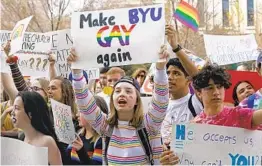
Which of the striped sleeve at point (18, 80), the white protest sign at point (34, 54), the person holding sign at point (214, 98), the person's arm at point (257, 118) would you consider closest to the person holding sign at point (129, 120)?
the person holding sign at point (214, 98)

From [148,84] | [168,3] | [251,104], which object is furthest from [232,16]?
[251,104]

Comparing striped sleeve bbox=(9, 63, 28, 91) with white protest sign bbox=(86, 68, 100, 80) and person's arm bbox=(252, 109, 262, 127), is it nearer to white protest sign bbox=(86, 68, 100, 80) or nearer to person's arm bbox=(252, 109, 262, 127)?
white protest sign bbox=(86, 68, 100, 80)

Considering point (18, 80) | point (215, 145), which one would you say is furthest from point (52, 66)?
point (215, 145)

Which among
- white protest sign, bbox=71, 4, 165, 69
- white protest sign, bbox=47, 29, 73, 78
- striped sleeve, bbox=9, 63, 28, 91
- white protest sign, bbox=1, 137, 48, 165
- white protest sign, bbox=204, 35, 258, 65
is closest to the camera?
white protest sign, bbox=1, 137, 48, 165

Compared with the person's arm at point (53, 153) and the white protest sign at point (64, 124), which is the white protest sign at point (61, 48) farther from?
the person's arm at point (53, 153)

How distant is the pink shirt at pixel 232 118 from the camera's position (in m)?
3.16

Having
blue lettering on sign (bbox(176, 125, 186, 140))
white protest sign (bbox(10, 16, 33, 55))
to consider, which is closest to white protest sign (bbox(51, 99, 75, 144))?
blue lettering on sign (bbox(176, 125, 186, 140))

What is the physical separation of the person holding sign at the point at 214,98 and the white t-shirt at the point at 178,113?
0.89 feet

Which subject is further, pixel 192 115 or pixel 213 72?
pixel 192 115

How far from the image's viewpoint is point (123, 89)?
3.63 m

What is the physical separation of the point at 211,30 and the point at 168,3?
587 centimetres

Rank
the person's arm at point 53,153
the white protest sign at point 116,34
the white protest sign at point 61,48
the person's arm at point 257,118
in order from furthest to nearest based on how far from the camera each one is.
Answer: the white protest sign at point 61,48, the white protest sign at point 116,34, the person's arm at point 53,153, the person's arm at point 257,118

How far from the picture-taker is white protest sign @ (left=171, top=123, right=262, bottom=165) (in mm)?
3148

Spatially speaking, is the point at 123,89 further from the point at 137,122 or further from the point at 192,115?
the point at 192,115
